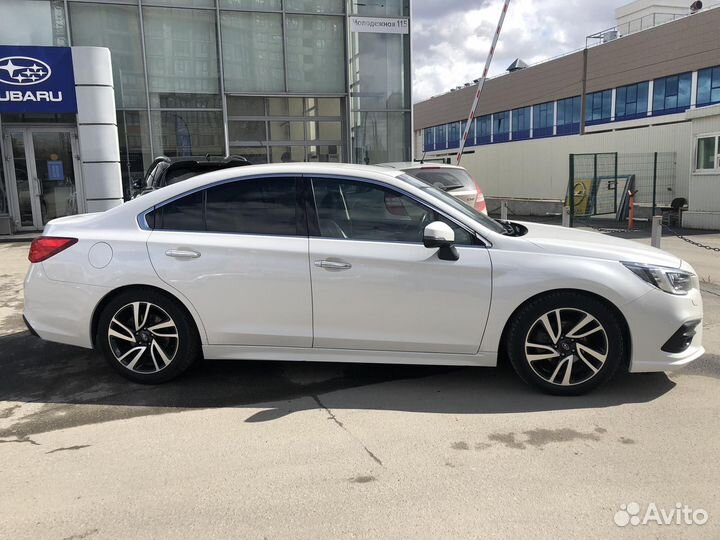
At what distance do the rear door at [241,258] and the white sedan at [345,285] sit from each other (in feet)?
0.03

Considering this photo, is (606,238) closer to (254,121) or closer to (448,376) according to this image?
(448,376)

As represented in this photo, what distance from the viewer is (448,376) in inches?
183

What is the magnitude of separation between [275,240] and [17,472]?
82.1 inches

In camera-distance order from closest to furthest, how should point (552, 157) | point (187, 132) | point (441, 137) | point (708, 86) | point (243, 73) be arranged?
point (187, 132), point (243, 73), point (552, 157), point (708, 86), point (441, 137)

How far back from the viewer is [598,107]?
4722 cm

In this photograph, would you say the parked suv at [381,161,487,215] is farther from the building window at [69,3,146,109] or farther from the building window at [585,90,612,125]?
the building window at [585,90,612,125]

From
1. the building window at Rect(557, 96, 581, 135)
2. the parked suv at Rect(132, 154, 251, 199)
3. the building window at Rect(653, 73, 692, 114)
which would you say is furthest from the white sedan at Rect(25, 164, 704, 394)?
the building window at Rect(557, 96, 581, 135)

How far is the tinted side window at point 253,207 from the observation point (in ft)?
14.1

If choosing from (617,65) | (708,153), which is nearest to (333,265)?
(708,153)

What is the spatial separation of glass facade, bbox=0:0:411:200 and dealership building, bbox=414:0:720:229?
792 cm

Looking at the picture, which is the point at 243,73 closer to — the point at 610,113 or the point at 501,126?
the point at 610,113

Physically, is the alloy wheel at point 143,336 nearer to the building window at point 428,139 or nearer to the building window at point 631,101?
the building window at point 631,101

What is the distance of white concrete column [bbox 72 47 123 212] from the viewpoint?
12445mm

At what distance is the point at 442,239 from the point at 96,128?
10889mm
